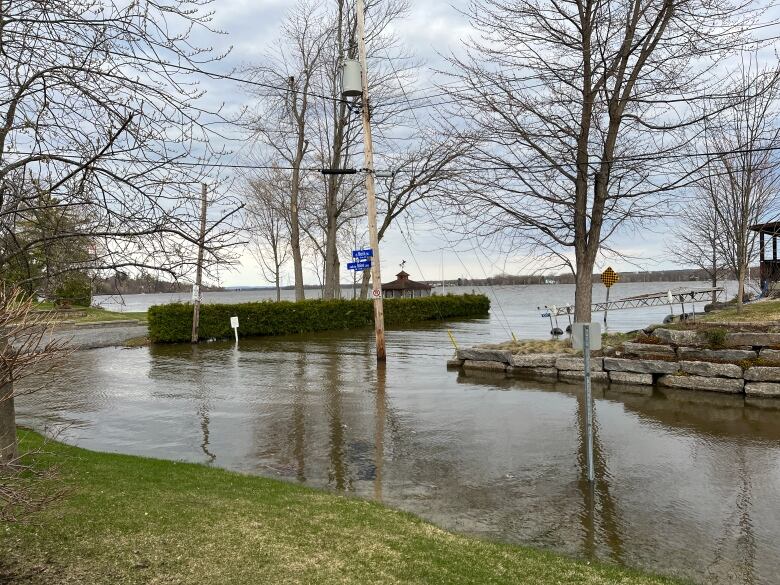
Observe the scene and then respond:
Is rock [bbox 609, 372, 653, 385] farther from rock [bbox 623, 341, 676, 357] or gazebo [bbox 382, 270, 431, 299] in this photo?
gazebo [bbox 382, 270, 431, 299]

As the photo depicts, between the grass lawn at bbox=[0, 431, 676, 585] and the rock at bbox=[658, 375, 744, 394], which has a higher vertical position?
the rock at bbox=[658, 375, 744, 394]

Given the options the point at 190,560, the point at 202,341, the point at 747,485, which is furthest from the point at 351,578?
the point at 202,341

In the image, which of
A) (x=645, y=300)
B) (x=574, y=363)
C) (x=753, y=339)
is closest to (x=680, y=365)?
(x=753, y=339)

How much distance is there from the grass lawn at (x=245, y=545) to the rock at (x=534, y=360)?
358 inches

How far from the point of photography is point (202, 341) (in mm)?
24672

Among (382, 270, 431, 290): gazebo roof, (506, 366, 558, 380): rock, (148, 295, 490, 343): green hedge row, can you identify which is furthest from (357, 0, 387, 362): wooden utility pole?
(382, 270, 431, 290): gazebo roof

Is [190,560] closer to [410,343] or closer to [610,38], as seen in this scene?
[610,38]

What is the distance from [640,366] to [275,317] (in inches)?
691

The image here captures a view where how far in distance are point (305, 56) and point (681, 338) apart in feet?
77.4

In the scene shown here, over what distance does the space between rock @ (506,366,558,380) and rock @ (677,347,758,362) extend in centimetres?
268

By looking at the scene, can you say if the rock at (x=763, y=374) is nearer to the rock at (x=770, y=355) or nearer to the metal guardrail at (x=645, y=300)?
the rock at (x=770, y=355)

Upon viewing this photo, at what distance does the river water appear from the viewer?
17.9 ft

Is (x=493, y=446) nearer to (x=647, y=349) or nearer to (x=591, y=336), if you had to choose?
(x=591, y=336)

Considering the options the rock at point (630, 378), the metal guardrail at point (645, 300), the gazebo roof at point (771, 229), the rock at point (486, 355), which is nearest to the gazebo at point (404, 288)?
the metal guardrail at point (645, 300)
